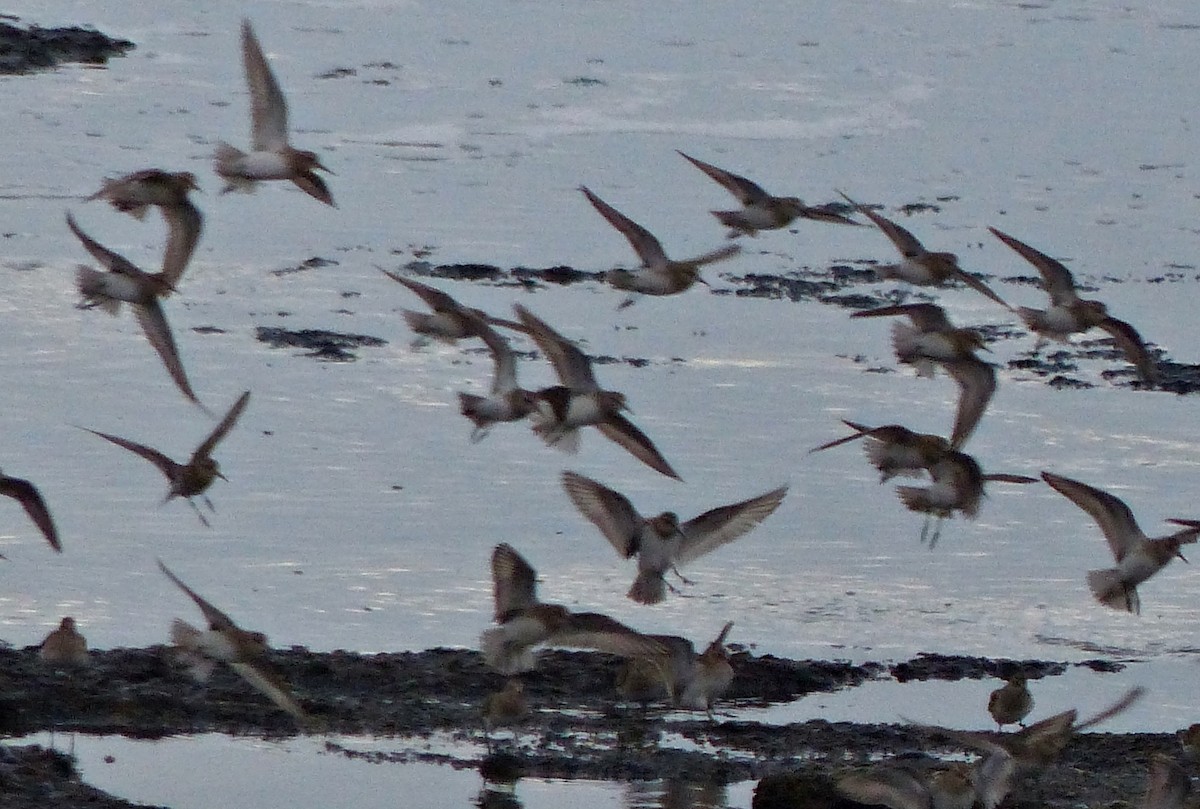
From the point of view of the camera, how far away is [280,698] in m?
10.2

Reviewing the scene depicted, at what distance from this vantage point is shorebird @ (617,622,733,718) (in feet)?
36.8

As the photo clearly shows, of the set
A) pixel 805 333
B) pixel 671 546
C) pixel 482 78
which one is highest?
pixel 482 78

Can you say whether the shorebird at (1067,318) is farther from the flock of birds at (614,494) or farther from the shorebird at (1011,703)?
the shorebird at (1011,703)

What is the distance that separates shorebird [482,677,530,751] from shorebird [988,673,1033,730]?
6.97 feet

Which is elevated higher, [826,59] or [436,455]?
[826,59]

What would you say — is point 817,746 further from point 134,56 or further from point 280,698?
point 134,56

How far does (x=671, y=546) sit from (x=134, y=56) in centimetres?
2252

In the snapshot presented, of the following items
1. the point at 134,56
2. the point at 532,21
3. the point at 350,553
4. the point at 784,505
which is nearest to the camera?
the point at 350,553

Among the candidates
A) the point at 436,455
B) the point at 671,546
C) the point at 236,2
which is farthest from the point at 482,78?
the point at 671,546

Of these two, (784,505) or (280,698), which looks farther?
(784,505)

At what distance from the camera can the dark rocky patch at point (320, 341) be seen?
62.0ft

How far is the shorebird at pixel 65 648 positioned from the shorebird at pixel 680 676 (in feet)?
7.72

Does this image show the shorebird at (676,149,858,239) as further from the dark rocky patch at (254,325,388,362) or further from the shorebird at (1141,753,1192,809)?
the dark rocky patch at (254,325,388,362)

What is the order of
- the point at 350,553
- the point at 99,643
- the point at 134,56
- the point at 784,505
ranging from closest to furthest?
the point at 99,643, the point at 350,553, the point at 784,505, the point at 134,56
